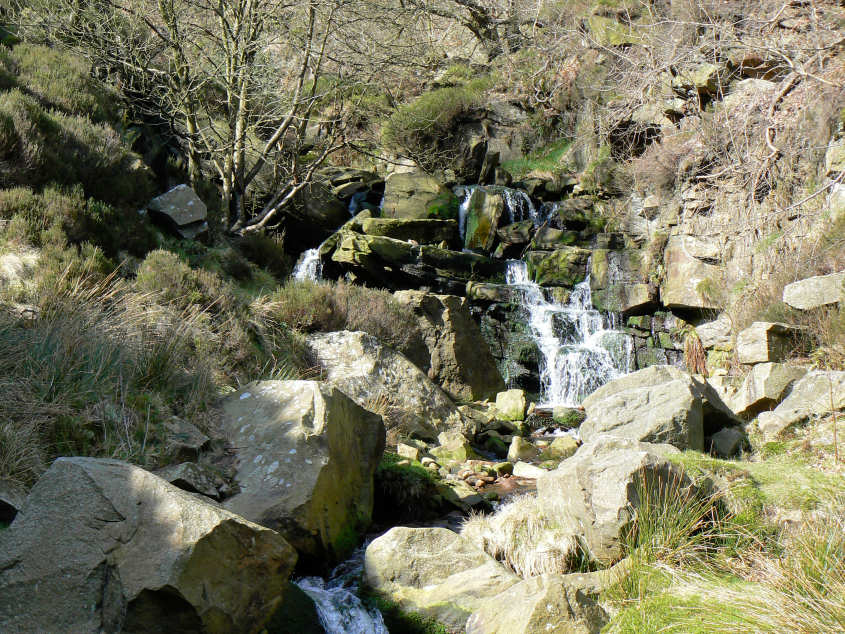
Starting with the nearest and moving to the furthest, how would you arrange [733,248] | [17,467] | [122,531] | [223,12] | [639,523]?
[122,531], [17,467], [639,523], [223,12], [733,248]

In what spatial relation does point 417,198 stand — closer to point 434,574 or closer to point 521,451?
point 521,451

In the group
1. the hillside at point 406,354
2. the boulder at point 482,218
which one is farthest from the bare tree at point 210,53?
the boulder at point 482,218

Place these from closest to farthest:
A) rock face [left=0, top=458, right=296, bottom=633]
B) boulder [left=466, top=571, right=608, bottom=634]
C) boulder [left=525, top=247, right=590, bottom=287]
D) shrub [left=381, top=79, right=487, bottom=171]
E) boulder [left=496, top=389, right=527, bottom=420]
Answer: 1. rock face [left=0, top=458, right=296, bottom=633]
2. boulder [left=466, top=571, right=608, bottom=634]
3. boulder [left=496, top=389, right=527, bottom=420]
4. boulder [left=525, top=247, right=590, bottom=287]
5. shrub [left=381, top=79, right=487, bottom=171]

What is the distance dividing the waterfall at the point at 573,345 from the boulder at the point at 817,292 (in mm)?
4330

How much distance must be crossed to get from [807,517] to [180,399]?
13.8ft

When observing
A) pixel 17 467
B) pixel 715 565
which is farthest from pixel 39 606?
pixel 715 565

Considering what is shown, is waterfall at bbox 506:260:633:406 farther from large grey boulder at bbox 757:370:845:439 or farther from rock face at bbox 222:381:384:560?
rock face at bbox 222:381:384:560

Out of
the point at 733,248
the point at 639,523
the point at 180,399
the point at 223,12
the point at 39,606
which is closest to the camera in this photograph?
the point at 39,606

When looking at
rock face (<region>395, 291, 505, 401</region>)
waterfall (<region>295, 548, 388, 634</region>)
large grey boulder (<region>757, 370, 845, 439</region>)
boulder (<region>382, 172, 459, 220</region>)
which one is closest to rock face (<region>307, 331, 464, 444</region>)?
rock face (<region>395, 291, 505, 401</region>)

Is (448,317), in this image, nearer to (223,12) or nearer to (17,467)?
(223,12)

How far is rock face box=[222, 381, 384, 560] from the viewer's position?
3.97 metres

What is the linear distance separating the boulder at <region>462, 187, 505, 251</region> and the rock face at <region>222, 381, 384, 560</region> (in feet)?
32.1

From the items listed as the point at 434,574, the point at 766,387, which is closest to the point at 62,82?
the point at 434,574

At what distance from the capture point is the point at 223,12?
9688 millimetres
